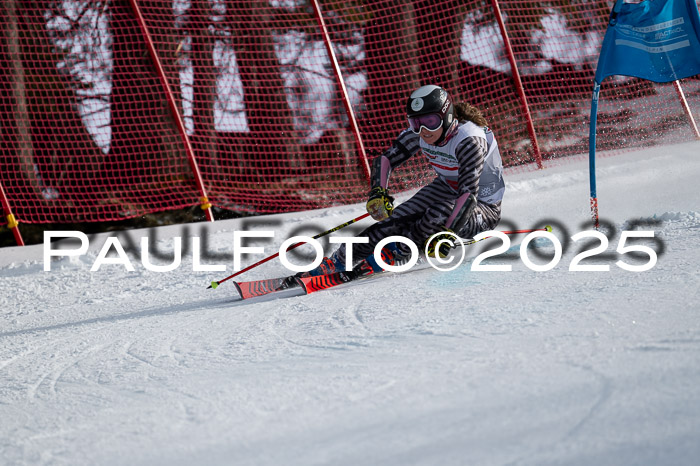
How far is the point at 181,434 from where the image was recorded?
2.08 metres

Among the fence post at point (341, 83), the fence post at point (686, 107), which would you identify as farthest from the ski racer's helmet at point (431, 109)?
the fence post at point (686, 107)

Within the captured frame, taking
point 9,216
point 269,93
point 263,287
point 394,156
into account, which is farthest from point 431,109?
point 269,93

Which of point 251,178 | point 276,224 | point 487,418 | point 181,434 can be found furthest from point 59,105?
point 487,418

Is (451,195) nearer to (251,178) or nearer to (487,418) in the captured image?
(487,418)

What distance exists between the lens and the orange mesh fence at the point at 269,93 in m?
7.79

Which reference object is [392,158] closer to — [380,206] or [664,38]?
[380,206]

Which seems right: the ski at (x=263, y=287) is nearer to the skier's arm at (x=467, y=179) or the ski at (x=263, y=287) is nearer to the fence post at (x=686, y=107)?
the skier's arm at (x=467, y=179)

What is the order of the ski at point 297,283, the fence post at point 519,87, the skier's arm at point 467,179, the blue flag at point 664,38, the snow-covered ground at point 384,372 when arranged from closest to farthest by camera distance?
the snow-covered ground at point 384,372 → the skier's arm at point 467,179 → the ski at point 297,283 → the blue flag at point 664,38 → the fence post at point 519,87

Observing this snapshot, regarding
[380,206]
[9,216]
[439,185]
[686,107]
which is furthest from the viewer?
[686,107]

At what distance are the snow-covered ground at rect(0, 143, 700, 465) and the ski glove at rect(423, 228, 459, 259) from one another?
14 cm

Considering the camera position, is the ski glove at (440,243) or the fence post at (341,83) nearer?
the ski glove at (440,243)

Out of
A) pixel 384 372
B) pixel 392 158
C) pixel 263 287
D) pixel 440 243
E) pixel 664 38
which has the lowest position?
pixel 263 287

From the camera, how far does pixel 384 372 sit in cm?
236

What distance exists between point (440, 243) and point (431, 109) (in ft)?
2.44
